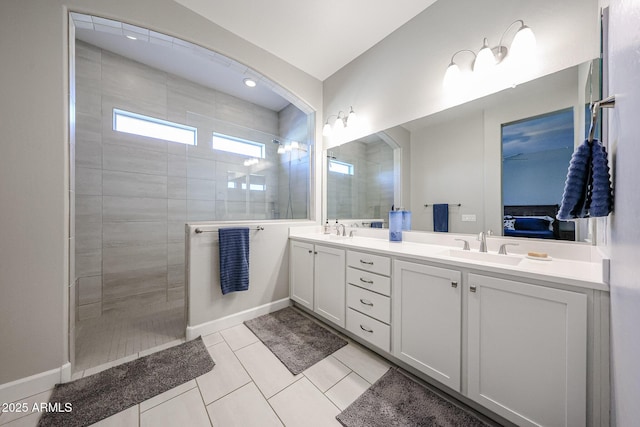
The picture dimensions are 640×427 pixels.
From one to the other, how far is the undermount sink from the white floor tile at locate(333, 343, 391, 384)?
907mm

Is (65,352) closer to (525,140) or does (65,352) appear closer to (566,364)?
(566,364)

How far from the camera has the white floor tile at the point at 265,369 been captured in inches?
54.8

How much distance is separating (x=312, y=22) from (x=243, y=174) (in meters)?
1.58

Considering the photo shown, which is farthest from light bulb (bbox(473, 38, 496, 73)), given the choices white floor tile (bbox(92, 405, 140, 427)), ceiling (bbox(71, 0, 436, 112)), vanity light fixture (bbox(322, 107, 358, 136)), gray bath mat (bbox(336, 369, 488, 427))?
white floor tile (bbox(92, 405, 140, 427))

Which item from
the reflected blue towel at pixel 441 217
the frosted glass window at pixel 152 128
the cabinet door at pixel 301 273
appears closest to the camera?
the reflected blue towel at pixel 441 217

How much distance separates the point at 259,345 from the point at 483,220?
1983 millimetres

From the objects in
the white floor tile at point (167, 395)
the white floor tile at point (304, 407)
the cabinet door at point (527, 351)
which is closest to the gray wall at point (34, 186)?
the white floor tile at point (167, 395)

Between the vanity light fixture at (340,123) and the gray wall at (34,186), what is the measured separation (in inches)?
84.1

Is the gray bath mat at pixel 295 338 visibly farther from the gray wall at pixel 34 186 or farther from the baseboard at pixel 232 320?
the gray wall at pixel 34 186

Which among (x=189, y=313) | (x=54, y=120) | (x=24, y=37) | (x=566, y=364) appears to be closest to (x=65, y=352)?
(x=189, y=313)

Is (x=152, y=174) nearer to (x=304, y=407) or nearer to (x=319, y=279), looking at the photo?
(x=319, y=279)

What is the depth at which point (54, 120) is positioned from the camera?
1389mm

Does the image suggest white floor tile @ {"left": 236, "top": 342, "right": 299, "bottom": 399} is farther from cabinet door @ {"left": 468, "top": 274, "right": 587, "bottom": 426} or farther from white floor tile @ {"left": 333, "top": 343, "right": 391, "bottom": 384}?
cabinet door @ {"left": 468, "top": 274, "right": 587, "bottom": 426}

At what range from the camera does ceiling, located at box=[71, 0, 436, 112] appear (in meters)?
1.87
